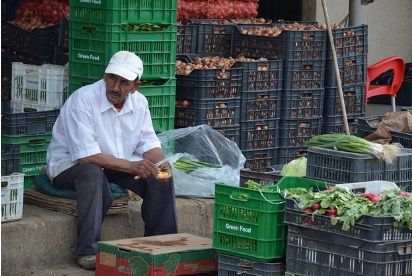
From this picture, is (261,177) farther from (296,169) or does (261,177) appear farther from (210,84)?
(210,84)

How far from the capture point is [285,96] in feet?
29.8

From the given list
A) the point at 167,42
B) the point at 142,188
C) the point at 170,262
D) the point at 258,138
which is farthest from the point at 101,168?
the point at 258,138

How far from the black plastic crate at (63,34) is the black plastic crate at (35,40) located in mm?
182

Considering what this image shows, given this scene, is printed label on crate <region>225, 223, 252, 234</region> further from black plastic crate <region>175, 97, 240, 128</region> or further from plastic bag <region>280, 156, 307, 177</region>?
black plastic crate <region>175, 97, 240, 128</region>

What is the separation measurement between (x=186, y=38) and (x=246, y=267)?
11.5 ft

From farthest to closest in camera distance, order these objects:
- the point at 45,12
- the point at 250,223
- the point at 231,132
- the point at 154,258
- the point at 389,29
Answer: the point at 389,29 < the point at 45,12 < the point at 231,132 < the point at 154,258 < the point at 250,223

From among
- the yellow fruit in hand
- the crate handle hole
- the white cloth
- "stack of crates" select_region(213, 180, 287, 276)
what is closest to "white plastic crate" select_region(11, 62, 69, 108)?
the crate handle hole

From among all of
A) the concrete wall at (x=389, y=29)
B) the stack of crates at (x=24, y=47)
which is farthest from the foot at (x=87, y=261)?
the concrete wall at (x=389, y=29)

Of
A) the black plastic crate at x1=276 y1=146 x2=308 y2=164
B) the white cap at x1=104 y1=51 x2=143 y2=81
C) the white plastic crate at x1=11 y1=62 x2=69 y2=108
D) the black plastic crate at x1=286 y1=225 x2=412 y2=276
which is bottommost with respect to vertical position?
the black plastic crate at x1=286 y1=225 x2=412 y2=276

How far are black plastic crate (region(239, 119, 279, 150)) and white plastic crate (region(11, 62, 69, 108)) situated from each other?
5.11ft

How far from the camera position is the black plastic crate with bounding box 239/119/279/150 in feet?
29.0

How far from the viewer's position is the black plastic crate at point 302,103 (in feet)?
29.9

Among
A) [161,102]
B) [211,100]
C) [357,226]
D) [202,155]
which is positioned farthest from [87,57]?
[357,226]

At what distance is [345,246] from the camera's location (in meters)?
5.87
